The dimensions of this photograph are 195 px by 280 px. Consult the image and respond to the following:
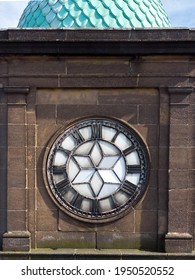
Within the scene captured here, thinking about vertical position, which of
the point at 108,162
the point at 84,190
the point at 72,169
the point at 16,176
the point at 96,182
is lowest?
the point at 84,190

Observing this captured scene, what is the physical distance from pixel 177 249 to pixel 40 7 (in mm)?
6057

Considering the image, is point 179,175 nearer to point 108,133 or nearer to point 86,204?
point 108,133

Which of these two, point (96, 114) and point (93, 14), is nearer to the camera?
point (96, 114)

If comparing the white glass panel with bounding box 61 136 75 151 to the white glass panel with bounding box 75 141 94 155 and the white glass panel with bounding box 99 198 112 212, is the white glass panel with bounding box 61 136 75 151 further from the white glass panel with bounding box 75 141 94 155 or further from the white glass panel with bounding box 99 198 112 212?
the white glass panel with bounding box 99 198 112 212

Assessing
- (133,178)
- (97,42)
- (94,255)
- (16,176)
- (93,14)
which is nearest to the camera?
(97,42)

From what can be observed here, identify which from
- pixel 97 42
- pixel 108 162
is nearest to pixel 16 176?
pixel 108 162

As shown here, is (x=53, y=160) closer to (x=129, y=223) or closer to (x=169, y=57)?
(x=129, y=223)

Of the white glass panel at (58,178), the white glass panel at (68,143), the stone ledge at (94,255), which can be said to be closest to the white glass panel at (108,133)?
the white glass panel at (68,143)

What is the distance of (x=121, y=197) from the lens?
307 inches

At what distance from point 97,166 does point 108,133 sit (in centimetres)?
62

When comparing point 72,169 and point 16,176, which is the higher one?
point 72,169

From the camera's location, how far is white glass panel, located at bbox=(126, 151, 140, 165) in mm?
7766
